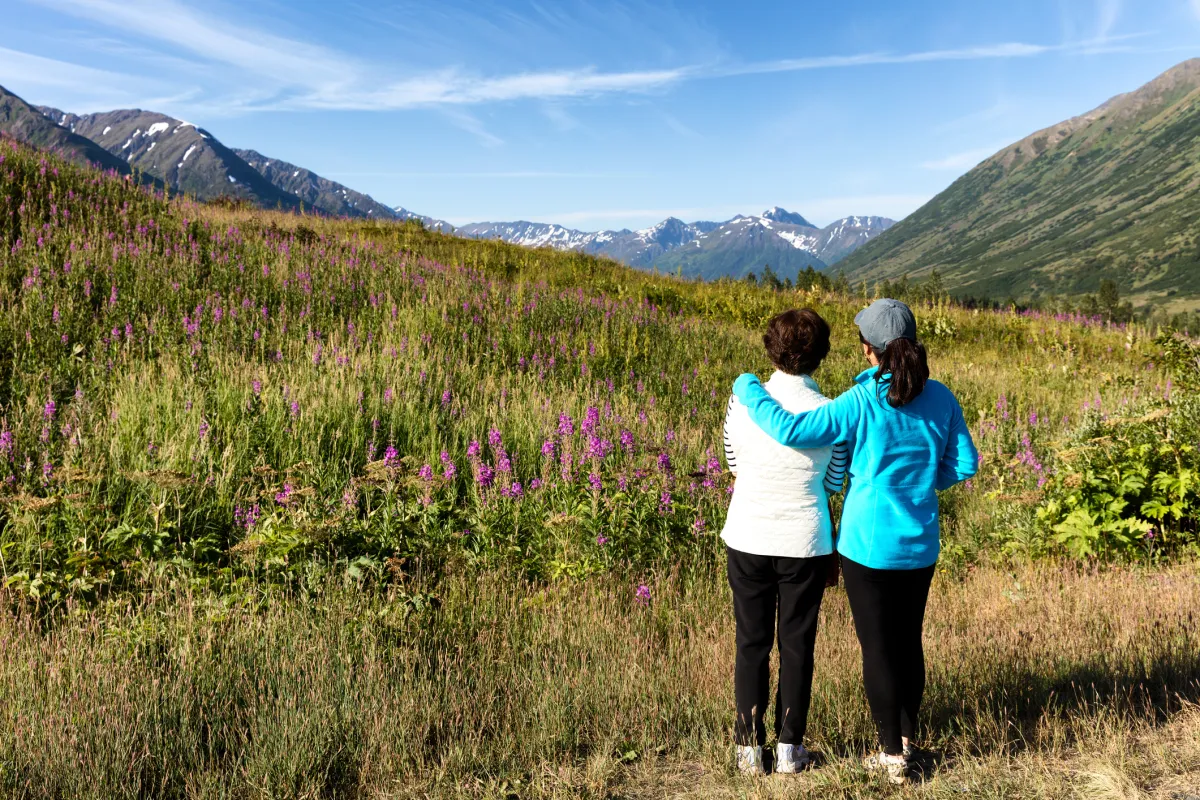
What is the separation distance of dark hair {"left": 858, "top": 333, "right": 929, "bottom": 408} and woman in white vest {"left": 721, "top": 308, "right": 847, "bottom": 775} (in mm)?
270

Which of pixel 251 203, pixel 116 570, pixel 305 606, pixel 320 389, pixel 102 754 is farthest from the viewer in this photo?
pixel 251 203

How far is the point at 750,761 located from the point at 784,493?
1220 millimetres

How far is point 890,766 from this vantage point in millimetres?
3135

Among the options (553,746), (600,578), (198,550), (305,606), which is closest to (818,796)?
(553,746)

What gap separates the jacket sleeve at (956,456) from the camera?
3100 mm

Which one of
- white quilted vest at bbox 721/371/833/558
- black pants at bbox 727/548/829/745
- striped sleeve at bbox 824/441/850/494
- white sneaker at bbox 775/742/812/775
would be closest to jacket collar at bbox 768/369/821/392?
white quilted vest at bbox 721/371/833/558

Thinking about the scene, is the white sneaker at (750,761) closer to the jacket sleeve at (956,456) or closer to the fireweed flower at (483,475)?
the jacket sleeve at (956,456)

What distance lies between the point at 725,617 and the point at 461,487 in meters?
2.69

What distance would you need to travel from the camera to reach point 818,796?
302 centimetres

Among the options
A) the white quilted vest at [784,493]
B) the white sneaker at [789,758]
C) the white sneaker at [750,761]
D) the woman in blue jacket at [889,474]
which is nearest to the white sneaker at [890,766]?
the woman in blue jacket at [889,474]

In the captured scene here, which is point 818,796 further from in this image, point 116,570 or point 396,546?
point 116,570

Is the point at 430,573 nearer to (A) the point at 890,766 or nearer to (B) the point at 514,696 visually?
(B) the point at 514,696

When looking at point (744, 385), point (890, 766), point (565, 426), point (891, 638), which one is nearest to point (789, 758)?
point (890, 766)

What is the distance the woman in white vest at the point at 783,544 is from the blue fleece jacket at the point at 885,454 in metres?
0.10
